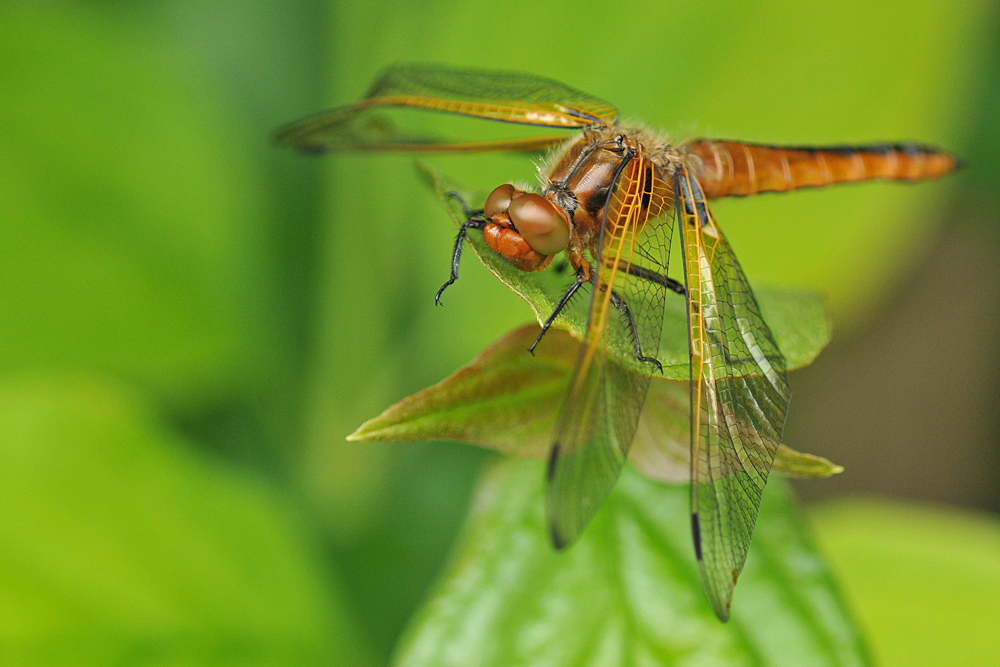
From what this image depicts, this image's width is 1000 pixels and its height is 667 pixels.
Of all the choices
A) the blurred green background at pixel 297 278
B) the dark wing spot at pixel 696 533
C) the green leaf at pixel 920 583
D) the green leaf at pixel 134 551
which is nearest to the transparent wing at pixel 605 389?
the dark wing spot at pixel 696 533

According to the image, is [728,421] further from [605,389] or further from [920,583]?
[920,583]

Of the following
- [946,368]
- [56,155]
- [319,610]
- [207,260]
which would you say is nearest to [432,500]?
[319,610]

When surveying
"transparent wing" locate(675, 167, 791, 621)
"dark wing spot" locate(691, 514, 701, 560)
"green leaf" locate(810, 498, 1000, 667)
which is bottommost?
"green leaf" locate(810, 498, 1000, 667)

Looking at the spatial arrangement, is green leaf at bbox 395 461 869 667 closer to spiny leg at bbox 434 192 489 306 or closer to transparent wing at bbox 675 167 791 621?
transparent wing at bbox 675 167 791 621

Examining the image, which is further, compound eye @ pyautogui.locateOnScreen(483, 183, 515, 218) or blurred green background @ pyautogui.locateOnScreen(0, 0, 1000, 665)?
blurred green background @ pyautogui.locateOnScreen(0, 0, 1000, 665)

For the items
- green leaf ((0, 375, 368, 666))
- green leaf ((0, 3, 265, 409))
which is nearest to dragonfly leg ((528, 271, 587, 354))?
green leaf ((0, 375, 368, 666))
